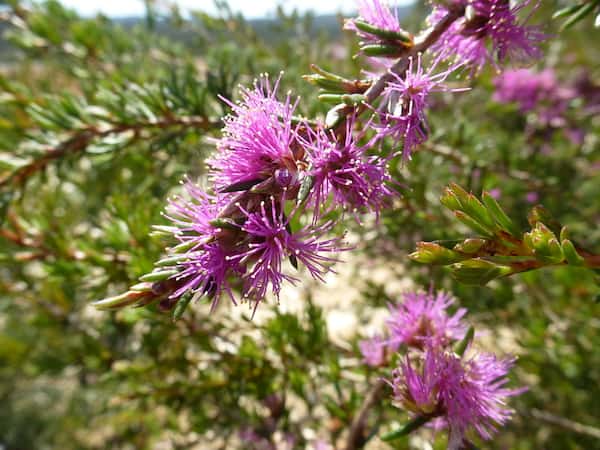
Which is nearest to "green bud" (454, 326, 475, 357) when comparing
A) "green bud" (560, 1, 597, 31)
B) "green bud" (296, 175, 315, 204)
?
"green bud" (296, 175, 315, 204)

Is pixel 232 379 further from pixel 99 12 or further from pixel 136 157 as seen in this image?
pixel 99 12

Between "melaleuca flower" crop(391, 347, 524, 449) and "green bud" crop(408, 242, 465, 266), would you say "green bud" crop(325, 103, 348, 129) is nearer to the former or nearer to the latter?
"green bud" crop(408, 242, 465, 266)

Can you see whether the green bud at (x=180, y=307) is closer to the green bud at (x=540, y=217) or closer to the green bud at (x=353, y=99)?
the green bud at (x=353, y=99)

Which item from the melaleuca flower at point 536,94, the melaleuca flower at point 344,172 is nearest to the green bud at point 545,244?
the melaleuca flower at point 344,172

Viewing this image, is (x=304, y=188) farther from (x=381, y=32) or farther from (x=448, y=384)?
(x=448, y=384)

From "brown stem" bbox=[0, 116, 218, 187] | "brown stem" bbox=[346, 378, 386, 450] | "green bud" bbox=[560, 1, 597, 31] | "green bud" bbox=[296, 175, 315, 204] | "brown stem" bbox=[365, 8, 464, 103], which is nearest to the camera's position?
"green bud" bbox=[296, 175, 315, 204]
